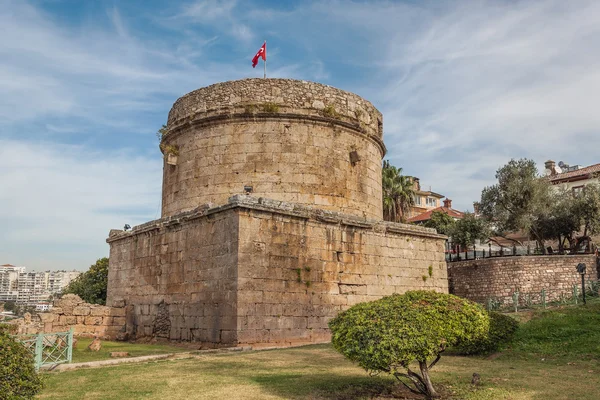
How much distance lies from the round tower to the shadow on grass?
24.2 feet

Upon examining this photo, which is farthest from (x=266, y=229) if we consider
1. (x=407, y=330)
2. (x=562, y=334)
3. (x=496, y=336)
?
(x=562, y=334)

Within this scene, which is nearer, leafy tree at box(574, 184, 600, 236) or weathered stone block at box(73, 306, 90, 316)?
weathered stone block at box(73, 306, 90, 316)

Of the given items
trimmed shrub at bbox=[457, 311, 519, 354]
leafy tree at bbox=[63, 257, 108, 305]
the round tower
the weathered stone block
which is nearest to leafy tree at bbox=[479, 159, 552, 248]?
the round tower

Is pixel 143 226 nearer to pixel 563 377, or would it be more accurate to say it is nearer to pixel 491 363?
pixel 491 363

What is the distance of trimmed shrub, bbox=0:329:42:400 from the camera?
502 centimetres

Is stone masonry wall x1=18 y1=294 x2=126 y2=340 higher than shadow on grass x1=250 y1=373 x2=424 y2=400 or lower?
higher

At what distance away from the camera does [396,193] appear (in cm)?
3897

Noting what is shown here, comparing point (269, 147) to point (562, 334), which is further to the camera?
point (269, 147)

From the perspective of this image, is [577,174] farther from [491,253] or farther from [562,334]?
[562,334]

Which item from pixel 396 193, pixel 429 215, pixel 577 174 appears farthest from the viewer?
pixel 429 215

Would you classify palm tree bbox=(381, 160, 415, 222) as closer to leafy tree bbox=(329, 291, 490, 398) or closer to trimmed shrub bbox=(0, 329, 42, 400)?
leafy tree bbox=(329, 291, 490, 398)

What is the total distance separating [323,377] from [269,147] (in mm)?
8381

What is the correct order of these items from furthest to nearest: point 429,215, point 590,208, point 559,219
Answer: point 429,215 < point 559,219 < point 590,208

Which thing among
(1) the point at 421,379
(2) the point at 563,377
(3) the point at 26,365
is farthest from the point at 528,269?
(3) the point at 26,365
